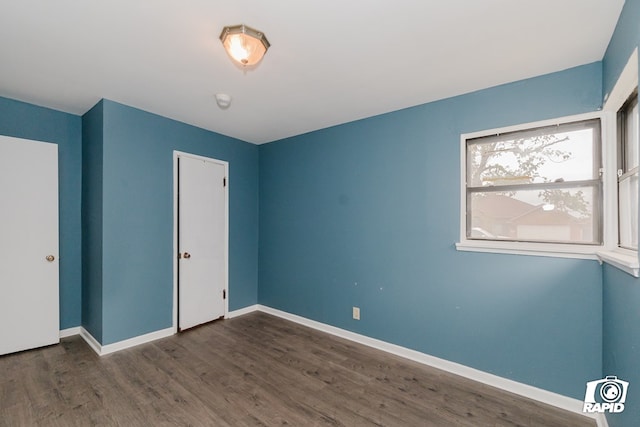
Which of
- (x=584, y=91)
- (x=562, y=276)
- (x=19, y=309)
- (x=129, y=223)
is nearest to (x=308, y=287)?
(x=129, y=223)

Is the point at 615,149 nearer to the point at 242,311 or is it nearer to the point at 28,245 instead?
the point at 242,311

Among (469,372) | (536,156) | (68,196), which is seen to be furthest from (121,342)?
(536,156)

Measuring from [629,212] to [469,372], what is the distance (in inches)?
66.7

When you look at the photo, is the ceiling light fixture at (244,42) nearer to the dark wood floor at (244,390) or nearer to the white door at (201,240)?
the white door at (201,240)

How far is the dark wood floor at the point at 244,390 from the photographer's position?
6.45 feet

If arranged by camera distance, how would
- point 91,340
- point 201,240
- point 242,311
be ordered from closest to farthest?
point 91,340, point 201,240, point 242,311

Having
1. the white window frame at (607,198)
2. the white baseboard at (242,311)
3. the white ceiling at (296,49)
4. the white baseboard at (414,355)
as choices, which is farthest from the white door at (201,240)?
the white window frame at (607,198)

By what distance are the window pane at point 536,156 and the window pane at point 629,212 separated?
0.25 meters

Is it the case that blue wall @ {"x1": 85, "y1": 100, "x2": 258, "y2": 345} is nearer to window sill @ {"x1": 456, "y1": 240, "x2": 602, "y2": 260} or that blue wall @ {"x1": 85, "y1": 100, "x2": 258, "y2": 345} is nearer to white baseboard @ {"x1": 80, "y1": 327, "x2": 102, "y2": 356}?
white baseboard @ {"x1": 80, "y1": 327, "x2": 102, "y2": 356}

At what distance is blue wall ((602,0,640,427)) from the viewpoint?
4.41 feet

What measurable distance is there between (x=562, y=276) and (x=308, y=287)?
8.46 ft

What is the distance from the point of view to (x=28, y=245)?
9.45 ft

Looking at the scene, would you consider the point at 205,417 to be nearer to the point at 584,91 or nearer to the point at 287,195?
the point at 287,195

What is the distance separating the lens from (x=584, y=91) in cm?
207
